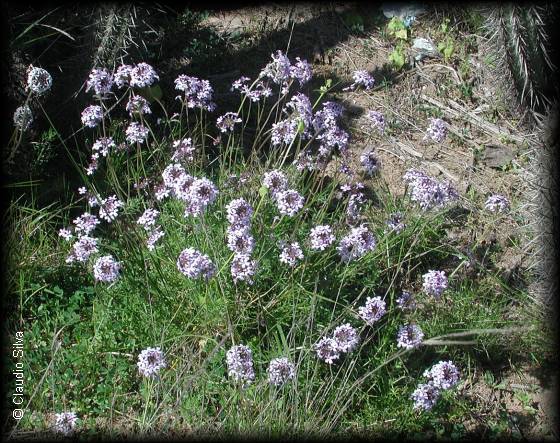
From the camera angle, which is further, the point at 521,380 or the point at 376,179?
the point at 376,179

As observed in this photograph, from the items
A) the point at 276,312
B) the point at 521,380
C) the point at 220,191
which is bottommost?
the point at 521,380

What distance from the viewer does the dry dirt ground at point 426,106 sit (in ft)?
15.7

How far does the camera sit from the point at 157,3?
516cm

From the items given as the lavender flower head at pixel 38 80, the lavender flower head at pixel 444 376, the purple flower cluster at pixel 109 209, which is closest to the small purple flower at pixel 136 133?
the purple flower cluster at pixel 109 209

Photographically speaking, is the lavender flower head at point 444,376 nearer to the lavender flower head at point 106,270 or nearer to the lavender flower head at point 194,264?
the lavender flower head at point 194,264

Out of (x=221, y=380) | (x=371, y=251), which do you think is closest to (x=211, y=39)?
(x=371, y=251)

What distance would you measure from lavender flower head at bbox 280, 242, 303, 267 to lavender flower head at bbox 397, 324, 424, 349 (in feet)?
1.87

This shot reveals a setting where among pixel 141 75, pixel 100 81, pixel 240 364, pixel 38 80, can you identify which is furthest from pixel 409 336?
pixel 38 80

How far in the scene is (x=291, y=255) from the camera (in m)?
3.71

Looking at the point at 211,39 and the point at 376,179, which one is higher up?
the point at 211,39

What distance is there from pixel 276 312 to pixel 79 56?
2222 millimetres

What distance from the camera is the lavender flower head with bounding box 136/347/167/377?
3.37m

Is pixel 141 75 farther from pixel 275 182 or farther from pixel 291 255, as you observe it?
pixel 291 255

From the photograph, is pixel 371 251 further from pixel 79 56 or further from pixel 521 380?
pixel 79 56
